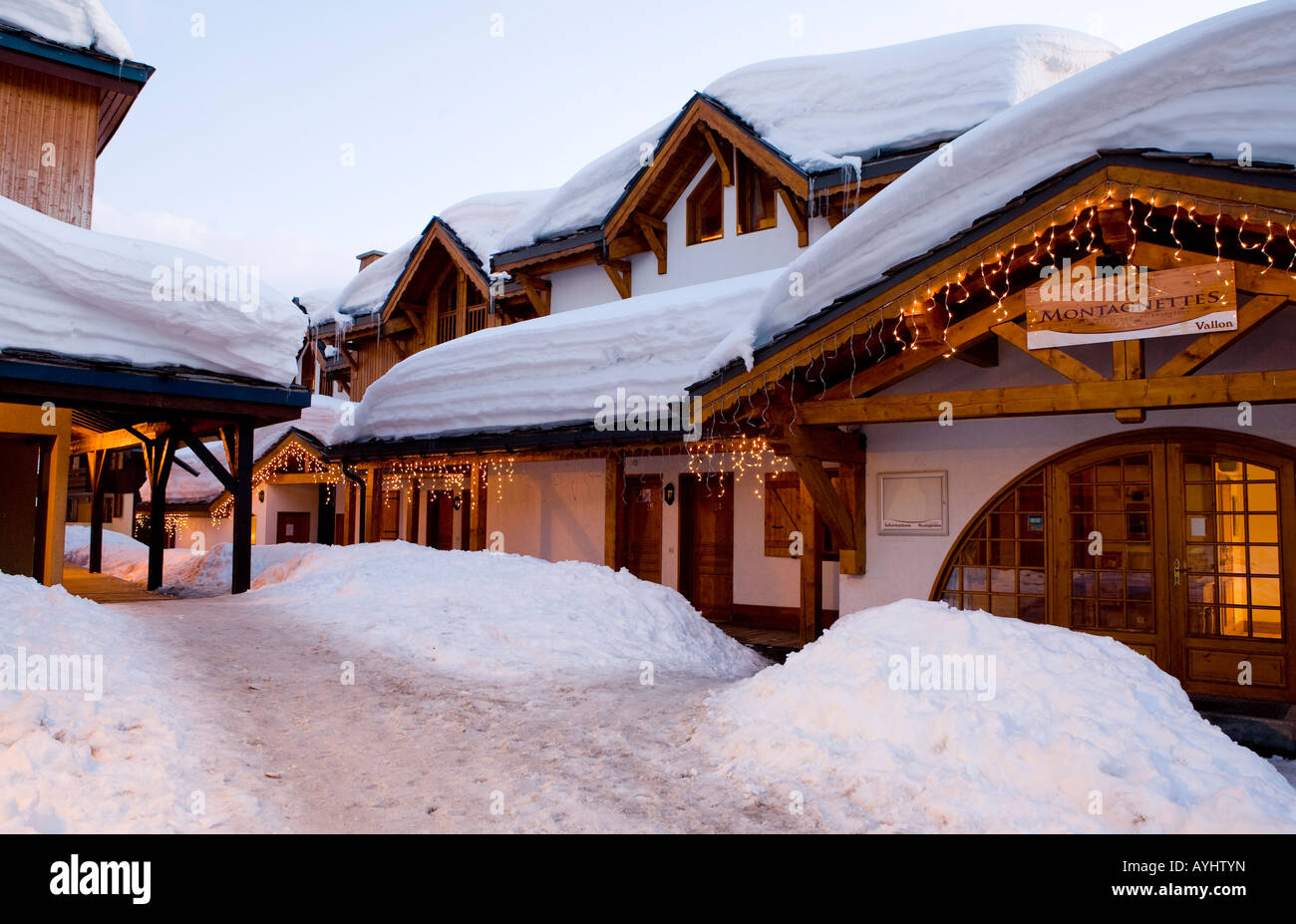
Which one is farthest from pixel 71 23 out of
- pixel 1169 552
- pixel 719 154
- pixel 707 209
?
pixel 1169 552

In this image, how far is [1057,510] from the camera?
27.7 ft

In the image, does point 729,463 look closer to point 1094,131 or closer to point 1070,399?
point 1070,399

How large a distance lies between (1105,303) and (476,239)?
16.3m

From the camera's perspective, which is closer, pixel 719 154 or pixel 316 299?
pixel 719 154

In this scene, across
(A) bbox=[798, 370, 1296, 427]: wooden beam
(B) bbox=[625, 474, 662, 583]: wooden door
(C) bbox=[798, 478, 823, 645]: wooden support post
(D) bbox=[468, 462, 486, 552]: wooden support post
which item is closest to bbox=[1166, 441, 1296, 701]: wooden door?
(A) bbox=[798, 370, 1296, 427]: wooden beam

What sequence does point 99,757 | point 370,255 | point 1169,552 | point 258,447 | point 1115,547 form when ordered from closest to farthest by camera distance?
point 99,757, point 1169,552, point 1115,547, point 258,447, point 370,255

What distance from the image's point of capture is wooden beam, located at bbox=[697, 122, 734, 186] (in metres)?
13.9

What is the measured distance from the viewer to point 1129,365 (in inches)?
270

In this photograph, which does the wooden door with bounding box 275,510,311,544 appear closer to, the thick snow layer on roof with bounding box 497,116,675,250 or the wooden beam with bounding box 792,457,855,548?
the thick snow layer on roof with bounding box 497,116,675,250

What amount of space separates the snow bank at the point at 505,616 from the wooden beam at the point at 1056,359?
4032 millimetres

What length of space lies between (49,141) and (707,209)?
10257mm

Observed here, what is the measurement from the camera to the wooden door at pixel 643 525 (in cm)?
1361
